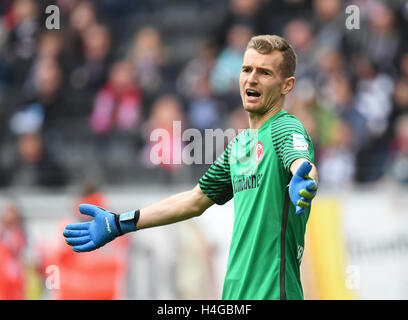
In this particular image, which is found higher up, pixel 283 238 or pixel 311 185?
pixel 311 185

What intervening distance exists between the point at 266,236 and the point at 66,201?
598 cm

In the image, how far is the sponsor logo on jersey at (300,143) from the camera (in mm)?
4066

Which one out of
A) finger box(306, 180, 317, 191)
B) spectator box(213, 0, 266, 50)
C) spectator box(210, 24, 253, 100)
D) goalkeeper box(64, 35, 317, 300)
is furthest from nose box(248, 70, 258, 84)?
spectator box(213, 0, 266, 50)

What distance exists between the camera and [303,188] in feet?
12.2

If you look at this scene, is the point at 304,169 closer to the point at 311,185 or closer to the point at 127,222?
the point at 311,185

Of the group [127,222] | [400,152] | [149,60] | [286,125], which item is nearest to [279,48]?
[286,125]

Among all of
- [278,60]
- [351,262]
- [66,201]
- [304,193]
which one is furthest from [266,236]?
[66,201]

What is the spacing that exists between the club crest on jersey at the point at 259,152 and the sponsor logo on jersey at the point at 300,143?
261 millimetres

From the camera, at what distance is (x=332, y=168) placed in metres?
9.90

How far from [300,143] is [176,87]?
25.0 feet

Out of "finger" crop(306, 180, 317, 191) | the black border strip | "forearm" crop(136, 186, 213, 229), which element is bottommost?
the black border strip

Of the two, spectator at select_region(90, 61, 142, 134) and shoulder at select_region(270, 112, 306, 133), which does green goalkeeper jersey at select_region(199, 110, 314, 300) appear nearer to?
shoulder at select_region(270, 112, 306, 133)

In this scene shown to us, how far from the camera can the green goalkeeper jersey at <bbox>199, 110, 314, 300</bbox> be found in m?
4.23

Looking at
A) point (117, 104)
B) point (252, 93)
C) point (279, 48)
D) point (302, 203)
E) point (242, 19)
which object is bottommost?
point (302, 203)
